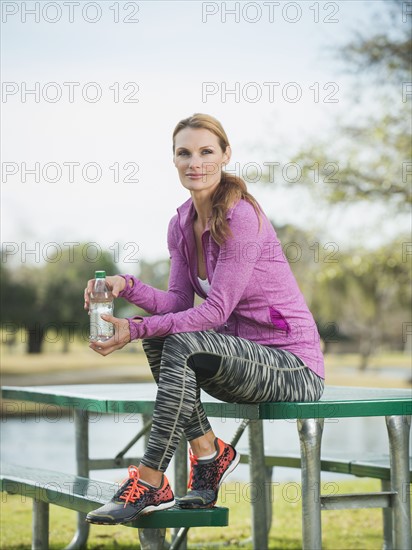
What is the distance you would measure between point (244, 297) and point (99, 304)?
51 centimetres

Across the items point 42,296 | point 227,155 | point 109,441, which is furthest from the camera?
point 42,296

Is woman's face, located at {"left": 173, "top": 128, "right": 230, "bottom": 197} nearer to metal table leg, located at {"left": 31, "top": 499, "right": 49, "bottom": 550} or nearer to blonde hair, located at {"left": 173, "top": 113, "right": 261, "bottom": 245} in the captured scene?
blonde hair, located at {"left": 173, "top": 113, "right": 261, "bottom": 245}

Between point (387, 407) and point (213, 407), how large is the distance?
619 millimetres

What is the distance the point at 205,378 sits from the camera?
3.20 metres

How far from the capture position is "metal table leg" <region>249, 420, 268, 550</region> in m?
4.37

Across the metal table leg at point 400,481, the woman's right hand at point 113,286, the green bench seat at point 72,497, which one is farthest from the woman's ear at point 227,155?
the green bench seat at point 72,497

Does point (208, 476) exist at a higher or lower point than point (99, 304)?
lower

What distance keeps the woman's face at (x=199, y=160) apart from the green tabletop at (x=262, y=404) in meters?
0.79

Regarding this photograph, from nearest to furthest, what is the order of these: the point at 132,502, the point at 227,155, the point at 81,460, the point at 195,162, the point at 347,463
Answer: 1. the point at 132,502
2. the point at 195,162
3. the point at 227,155
4. the point at 347,463
5. the point at 81,460

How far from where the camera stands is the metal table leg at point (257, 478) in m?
4.37

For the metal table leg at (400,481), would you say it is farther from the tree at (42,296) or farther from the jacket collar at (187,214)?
the tree at (42,296)

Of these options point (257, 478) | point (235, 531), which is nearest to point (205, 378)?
point (257, 478)

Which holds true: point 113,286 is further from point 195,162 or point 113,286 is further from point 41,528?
point 41,528

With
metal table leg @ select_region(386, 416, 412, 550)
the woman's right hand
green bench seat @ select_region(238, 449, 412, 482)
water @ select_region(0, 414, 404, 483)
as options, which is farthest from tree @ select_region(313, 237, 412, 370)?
the woman's right hand
